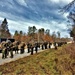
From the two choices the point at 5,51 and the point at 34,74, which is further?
the point at 5,51

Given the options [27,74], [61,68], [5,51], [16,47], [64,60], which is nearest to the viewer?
[27,74]

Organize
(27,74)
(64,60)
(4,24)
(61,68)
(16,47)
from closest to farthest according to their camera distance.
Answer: (27,74) → (61,68) → (64,60) → (16,47) → (4,24)

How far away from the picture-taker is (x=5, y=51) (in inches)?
1150

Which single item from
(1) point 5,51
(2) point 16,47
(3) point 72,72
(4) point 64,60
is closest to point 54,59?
(4) point 64,60

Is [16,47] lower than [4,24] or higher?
lower

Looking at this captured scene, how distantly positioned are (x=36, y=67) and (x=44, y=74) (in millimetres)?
2326

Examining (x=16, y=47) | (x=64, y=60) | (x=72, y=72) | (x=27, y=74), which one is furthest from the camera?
(x=16, y=47)

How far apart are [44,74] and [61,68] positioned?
234 centimetres

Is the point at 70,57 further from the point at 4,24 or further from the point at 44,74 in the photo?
the point at 4,24

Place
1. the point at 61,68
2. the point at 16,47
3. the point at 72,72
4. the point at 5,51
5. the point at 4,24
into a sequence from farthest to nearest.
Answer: the point at 4,24, the point at 16,47, the point at 5,51, the point at 61,68, the point at 72,72

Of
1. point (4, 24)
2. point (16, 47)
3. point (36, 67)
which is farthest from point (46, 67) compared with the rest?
point (4, 24)

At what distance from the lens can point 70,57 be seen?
2128 cm

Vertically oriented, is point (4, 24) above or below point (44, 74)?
above

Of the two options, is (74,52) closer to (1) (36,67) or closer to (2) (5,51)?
(1) (36,67)
